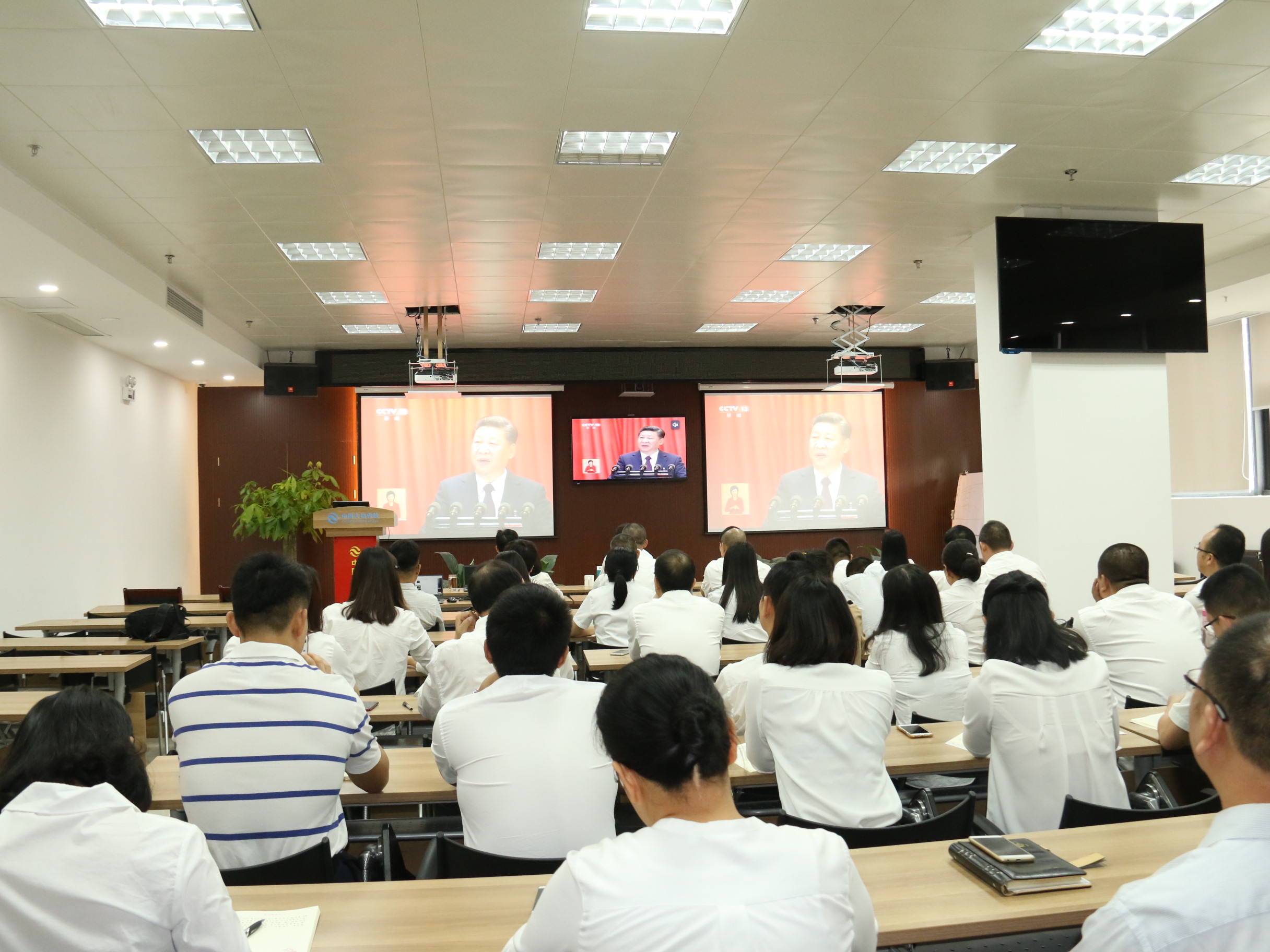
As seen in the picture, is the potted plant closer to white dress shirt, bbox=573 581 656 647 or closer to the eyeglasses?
white dress shirt, bbox=573 581 656 647

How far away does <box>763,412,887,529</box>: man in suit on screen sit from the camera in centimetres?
1281

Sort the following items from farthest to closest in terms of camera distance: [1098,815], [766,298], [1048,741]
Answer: [766,298], [1048,741], [1098,815]

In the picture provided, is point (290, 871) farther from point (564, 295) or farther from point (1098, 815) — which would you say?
point (564, 295)

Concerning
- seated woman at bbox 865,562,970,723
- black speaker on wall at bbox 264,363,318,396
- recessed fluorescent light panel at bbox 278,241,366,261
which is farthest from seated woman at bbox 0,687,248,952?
black speaker on wall at bbox 264,363,318,396

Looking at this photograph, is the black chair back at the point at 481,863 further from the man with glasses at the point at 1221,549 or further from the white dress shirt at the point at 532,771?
the man with glasses at the point at 1221,549

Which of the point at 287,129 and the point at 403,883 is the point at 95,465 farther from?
the point at 403,883

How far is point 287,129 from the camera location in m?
5.07

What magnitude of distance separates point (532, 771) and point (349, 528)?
8151 millimetres

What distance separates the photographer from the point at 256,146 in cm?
529

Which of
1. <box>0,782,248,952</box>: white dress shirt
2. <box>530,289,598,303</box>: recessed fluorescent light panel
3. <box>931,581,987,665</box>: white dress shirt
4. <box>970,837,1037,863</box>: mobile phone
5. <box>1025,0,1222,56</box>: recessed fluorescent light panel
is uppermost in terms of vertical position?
<box>1025,0,1222,56</box>: recessed fluorescent light panel

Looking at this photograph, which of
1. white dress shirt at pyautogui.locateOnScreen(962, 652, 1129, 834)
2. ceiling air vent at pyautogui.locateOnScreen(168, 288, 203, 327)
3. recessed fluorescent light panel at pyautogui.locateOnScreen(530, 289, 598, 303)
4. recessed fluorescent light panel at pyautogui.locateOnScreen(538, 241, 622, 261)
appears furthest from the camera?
recessed fluorescent light panel at pyautogui.locateOnScreen(530, 289, 598, 303)

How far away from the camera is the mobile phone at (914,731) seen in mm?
3188

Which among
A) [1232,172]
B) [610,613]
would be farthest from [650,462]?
[1232,172]

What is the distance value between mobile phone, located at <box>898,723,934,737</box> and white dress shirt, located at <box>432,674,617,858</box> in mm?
1395
